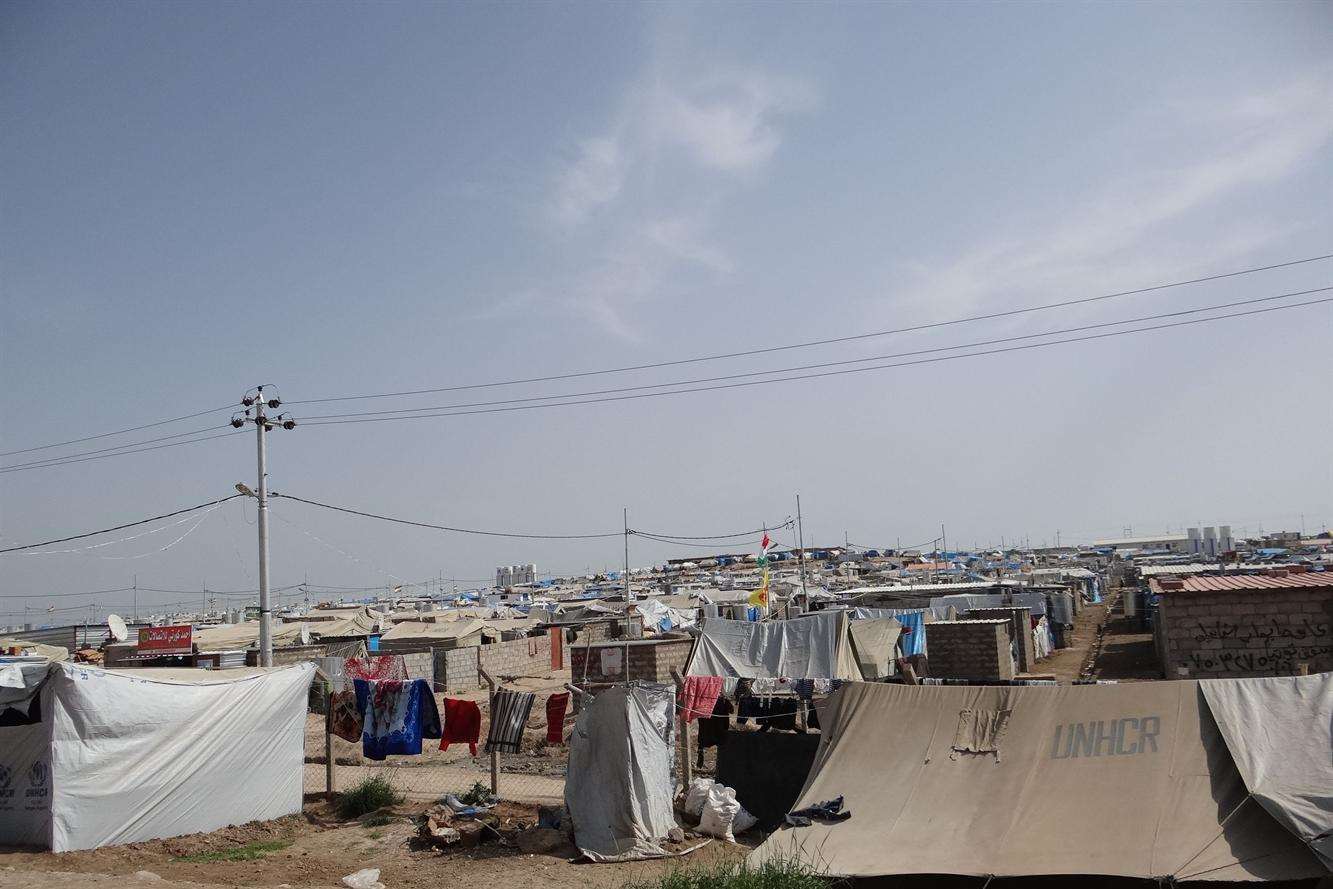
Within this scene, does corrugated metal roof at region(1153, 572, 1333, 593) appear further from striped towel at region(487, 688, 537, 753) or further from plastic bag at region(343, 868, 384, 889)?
plastic bag at region(343, 868, 384, 889)

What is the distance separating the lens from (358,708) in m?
15.6

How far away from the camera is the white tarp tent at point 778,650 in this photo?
667 inches

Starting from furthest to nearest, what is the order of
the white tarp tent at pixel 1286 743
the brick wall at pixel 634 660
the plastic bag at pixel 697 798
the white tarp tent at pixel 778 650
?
the brick wall at pixel 634 660, the white tarp tent at pixel 778 650, the plastic bag at pixel 697 798, the white tarp tent at pixel 1286 743

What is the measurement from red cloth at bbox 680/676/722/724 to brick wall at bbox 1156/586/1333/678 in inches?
355

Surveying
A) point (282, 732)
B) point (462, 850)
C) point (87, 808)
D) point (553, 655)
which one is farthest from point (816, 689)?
point (553, 655)

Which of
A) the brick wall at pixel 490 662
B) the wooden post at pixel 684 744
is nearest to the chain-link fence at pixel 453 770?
the wooden post at pixel 684 744

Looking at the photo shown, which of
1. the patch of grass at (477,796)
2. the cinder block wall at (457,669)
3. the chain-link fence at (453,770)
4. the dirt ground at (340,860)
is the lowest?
the chain-link fence at (453,770)

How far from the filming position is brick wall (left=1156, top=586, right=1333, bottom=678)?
16.4 meters

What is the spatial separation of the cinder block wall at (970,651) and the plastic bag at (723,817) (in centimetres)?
1024

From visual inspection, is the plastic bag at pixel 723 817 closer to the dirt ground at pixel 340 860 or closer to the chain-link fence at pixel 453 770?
the dirt ground at pixel 340 860

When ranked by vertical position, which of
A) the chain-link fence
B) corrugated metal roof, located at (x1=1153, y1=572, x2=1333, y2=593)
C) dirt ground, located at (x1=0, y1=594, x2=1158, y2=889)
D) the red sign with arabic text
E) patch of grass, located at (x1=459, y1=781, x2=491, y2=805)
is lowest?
the chain-link fence

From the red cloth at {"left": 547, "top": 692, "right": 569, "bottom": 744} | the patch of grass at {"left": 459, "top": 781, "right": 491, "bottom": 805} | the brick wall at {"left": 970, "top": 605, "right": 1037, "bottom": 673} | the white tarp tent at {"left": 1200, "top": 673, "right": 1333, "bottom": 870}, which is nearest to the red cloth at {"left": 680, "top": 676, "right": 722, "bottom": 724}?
the red cloth at {"left": 547, "top": 692, "right": 569, "bottom": 744}

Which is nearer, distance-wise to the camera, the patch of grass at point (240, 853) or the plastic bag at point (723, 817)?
the patch of grass at point (240, 853)

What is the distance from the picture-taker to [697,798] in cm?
1286
